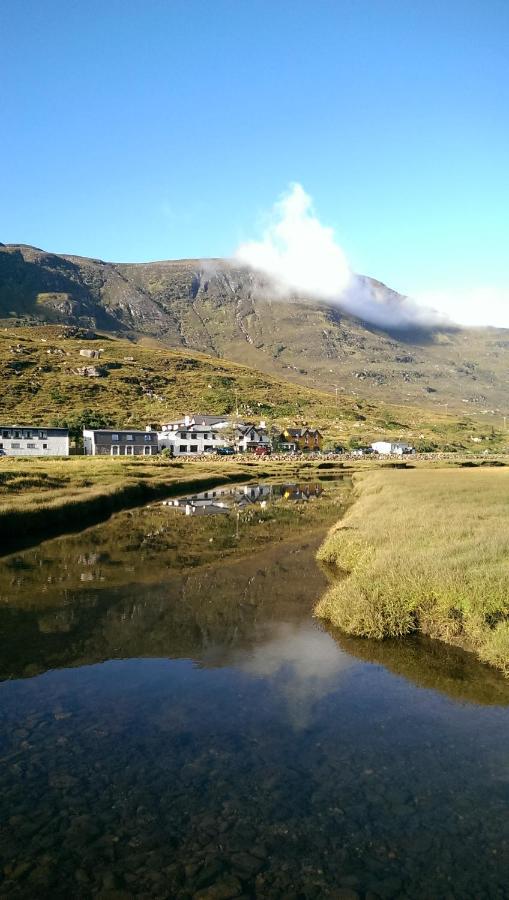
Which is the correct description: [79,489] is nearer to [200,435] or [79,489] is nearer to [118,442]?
[118,442]

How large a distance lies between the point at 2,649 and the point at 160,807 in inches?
394

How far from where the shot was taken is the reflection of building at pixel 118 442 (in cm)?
12562

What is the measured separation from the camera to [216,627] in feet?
66.2

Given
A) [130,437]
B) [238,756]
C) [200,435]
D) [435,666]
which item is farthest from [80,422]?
[238,756]

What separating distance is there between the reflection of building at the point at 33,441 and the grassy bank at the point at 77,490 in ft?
105

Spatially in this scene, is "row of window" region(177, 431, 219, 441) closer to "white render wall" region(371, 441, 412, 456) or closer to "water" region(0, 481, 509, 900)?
"white render wall" region(371, 441, 412, 456)

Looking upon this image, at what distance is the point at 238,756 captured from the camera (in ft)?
38.5

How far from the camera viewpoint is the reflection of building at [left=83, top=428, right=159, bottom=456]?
126 meters

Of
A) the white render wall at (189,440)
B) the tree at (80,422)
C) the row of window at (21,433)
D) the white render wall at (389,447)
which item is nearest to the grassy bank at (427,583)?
the row of window at (21,433)

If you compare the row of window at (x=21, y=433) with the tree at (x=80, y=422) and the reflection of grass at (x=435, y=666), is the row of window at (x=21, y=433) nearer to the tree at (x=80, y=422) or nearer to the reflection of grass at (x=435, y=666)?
the tree at (x=80, y=422)

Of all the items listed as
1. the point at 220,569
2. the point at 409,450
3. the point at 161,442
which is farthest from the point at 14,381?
the point at 220,569

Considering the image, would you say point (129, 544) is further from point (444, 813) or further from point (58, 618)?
point (444, 813)

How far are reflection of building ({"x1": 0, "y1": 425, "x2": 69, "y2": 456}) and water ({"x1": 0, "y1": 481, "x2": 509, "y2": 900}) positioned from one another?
9533 cm

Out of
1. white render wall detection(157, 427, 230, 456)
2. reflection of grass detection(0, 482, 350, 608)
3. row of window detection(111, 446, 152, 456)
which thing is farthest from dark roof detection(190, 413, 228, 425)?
reflection of grass detection(0, 482, 350, 608)
